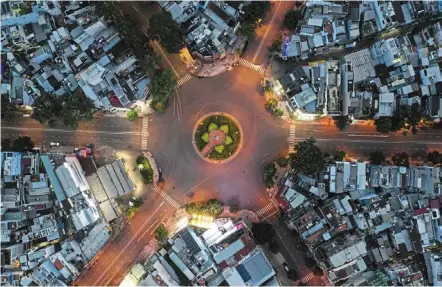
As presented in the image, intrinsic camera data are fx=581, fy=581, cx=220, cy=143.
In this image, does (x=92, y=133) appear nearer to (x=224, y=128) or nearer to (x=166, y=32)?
(x=166, y=32)

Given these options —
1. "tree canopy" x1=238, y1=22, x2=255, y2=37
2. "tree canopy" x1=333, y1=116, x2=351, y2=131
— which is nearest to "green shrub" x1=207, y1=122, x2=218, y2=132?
"tree canopy" x1=238, y1=22, x2=255, y2=37

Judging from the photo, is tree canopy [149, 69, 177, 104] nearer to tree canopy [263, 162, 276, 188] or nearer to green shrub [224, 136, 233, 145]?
green shrub [224, 136, 233, 145]

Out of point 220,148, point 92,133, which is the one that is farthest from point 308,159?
point 92,133

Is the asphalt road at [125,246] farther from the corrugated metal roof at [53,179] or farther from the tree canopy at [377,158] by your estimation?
the tree canopy at [377,158]

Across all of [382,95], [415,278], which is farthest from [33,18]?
[415,278]

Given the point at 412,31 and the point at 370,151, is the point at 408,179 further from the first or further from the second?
the point at 412,31
